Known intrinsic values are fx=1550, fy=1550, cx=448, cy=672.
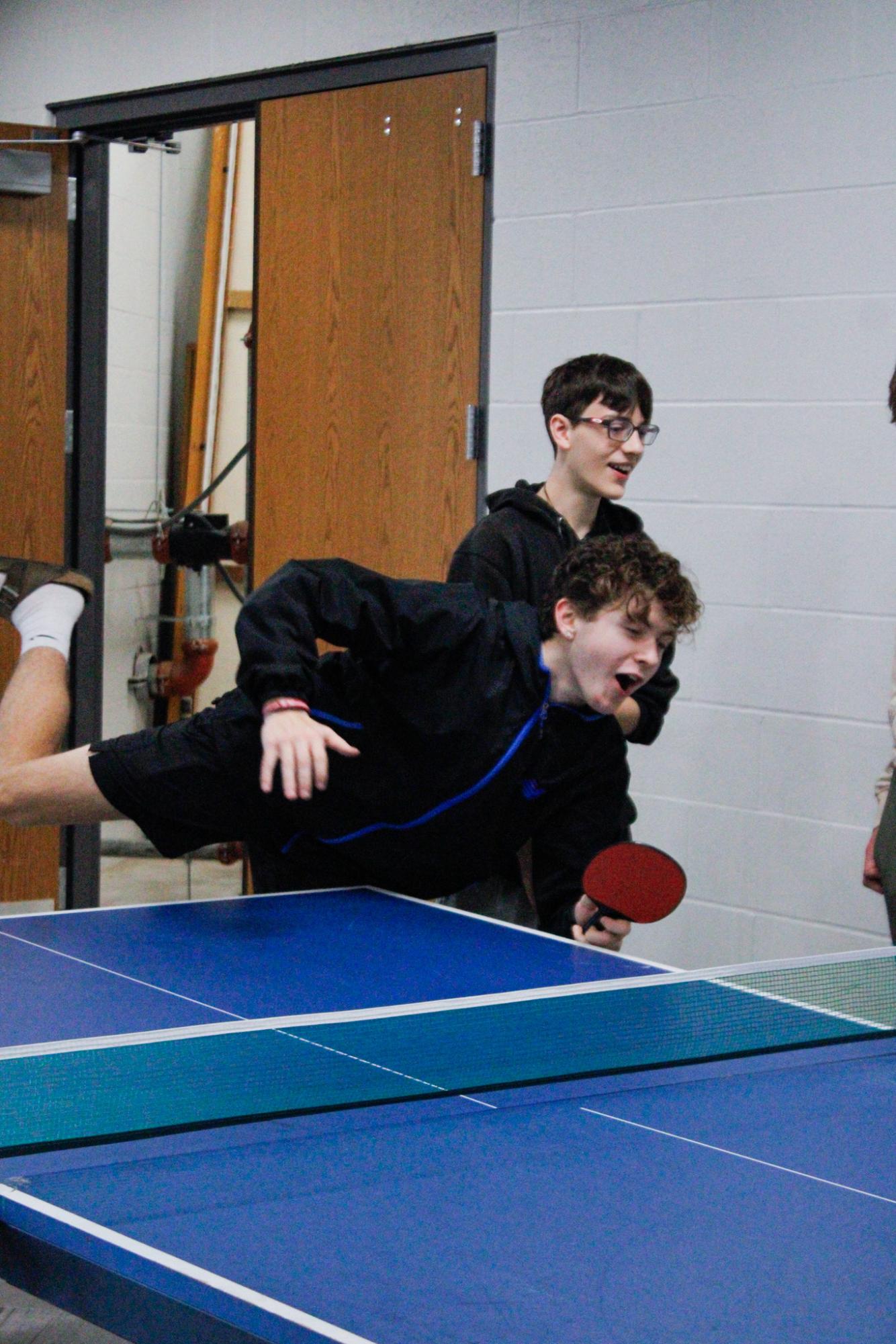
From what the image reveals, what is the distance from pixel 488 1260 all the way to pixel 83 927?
1368 mm

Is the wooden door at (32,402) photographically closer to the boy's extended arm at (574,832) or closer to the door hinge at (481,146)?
the door hinge at (481,146)

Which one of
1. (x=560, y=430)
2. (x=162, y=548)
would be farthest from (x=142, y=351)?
(x=560, y=430)

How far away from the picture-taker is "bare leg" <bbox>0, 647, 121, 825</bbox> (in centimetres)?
295

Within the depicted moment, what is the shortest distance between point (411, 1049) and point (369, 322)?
3.13m

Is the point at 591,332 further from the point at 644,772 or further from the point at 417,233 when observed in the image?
the point at 644,772

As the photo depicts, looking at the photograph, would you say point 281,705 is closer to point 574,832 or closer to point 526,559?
point 574,832

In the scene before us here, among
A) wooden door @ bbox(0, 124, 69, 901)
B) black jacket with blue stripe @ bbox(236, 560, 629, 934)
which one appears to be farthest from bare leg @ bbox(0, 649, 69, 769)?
wooden door @ bbox(0, 124, 69, 901)

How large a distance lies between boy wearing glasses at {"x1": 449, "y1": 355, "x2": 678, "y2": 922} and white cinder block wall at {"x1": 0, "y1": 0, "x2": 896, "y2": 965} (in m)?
0.73

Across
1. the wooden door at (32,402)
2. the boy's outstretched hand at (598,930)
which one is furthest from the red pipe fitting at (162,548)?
the boy's outstretched hand at (598,930)

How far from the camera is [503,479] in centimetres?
437

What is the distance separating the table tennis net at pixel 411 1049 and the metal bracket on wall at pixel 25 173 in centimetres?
383

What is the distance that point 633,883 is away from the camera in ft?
7.47

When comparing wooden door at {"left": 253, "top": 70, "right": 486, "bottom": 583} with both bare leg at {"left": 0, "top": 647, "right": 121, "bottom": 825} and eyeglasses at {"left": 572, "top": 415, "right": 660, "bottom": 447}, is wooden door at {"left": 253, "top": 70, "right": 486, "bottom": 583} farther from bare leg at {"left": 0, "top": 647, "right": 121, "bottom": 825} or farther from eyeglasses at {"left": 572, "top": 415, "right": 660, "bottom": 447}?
bare leg at {"left": 0, "top": 647, "right": 121, "bottom": 825}

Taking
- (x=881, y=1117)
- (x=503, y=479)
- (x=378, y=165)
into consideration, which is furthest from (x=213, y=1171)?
(x=378, y=165)
